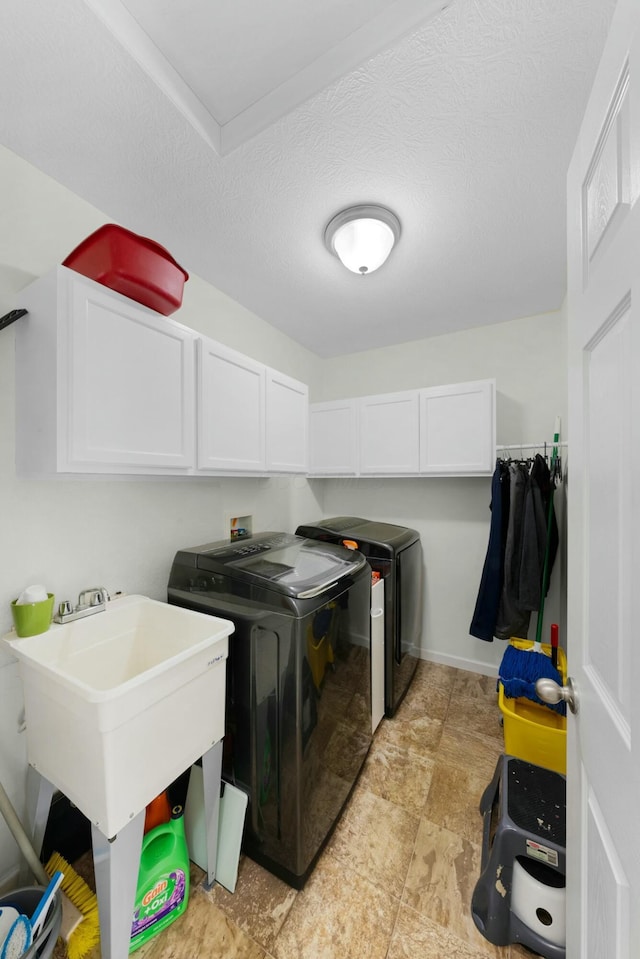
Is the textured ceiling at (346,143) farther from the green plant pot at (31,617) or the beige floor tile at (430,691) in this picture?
the beige floor tile at (430,691)

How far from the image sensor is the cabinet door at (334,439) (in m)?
2.71

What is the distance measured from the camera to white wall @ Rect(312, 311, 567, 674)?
2404mm

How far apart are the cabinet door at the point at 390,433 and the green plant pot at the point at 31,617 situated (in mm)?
2044

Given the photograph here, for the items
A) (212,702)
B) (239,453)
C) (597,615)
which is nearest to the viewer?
(597,615)

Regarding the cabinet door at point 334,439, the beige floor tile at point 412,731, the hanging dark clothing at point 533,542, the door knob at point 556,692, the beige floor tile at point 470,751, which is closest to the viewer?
the door knob at point 556,692

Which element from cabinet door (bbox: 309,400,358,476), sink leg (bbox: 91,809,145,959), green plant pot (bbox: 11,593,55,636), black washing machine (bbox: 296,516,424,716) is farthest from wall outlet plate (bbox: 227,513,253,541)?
sink leg (bbox: 91,809,145,959)

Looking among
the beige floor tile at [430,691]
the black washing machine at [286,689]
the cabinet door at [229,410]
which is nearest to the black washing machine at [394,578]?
the beige floor tile at [430,691]

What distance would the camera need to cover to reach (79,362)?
1094mm

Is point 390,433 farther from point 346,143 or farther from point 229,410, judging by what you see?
point 346,143

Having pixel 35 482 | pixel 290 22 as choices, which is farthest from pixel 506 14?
pixel 35 482

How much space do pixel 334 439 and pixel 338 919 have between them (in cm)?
248

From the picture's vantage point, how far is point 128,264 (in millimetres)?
1141

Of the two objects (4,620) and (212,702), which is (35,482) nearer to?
(4,620)

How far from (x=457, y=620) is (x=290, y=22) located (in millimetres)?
3199
